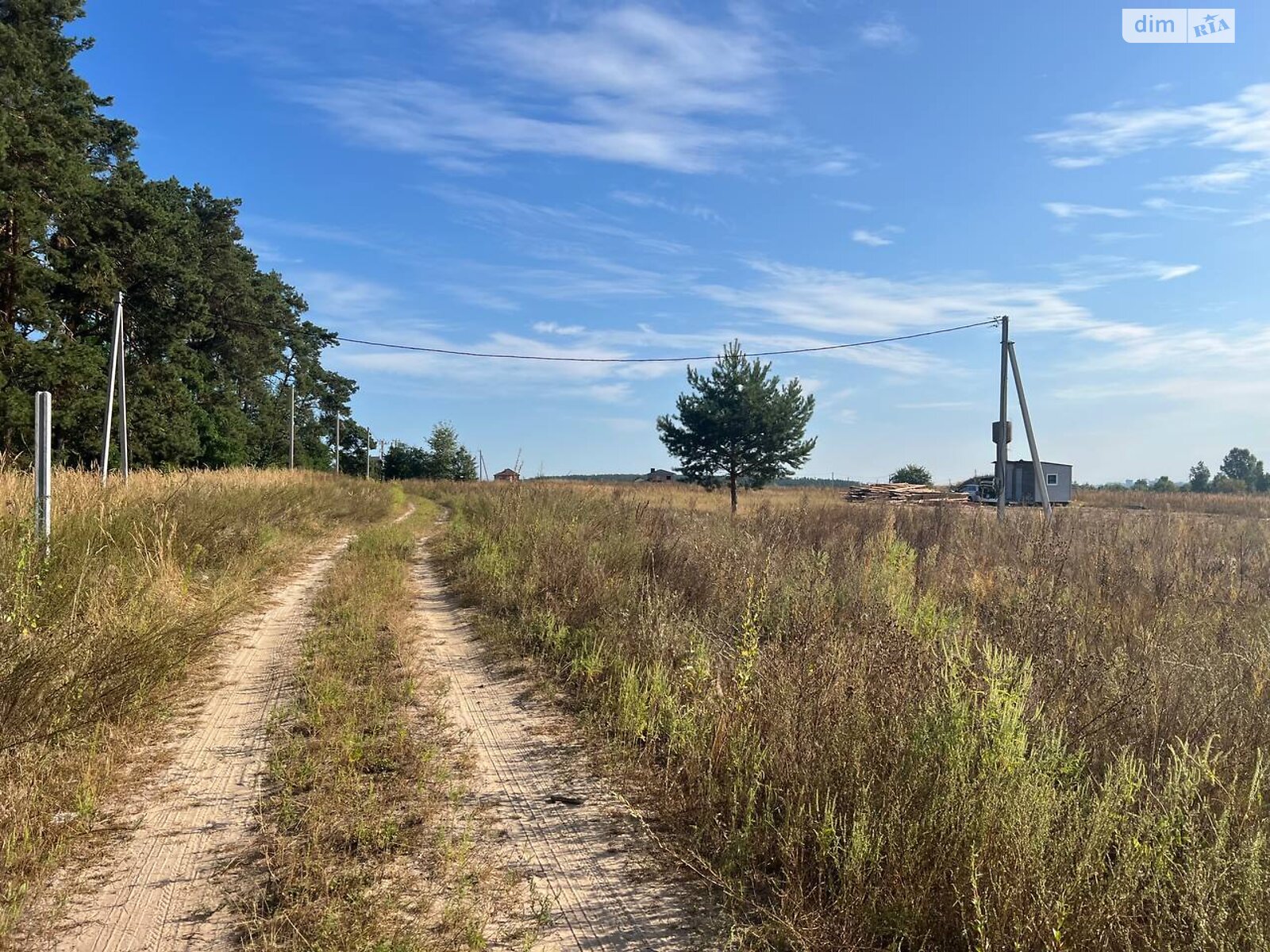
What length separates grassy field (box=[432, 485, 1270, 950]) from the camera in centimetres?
230

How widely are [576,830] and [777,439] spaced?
81.5ft

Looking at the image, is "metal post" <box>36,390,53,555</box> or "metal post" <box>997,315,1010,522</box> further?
"metal post" <box>997,315,1010,522</box>

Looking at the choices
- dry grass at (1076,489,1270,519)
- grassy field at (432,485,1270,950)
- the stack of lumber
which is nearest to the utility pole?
grassy field at (432,485,1270,950)

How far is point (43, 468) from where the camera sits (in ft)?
21.2

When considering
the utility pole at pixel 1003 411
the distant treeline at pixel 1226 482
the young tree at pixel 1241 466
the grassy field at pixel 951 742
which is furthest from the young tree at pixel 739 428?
the young tree at pixel 1241 466

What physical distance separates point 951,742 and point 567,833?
1.82 meters

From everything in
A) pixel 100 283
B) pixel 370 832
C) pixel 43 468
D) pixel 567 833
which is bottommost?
pixel 567 833

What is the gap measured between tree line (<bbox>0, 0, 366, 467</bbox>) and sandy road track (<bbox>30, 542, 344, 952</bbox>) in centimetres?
2125

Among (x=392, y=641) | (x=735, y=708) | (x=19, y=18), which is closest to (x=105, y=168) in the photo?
(x=19, y=18)

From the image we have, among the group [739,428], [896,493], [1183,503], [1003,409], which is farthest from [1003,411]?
[1183,503]

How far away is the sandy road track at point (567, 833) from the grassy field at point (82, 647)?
6.24 feet

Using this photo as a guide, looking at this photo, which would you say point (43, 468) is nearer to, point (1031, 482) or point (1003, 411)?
point (1003, 411)

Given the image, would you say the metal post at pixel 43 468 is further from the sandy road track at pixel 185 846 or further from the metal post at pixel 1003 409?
the metal post at pixel 1003 409

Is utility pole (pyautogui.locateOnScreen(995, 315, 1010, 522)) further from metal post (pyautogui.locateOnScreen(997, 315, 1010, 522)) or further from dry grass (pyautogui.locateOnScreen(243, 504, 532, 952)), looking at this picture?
dry grass (pyautogui.locateOnScreen(243, 504, 532, 952))
